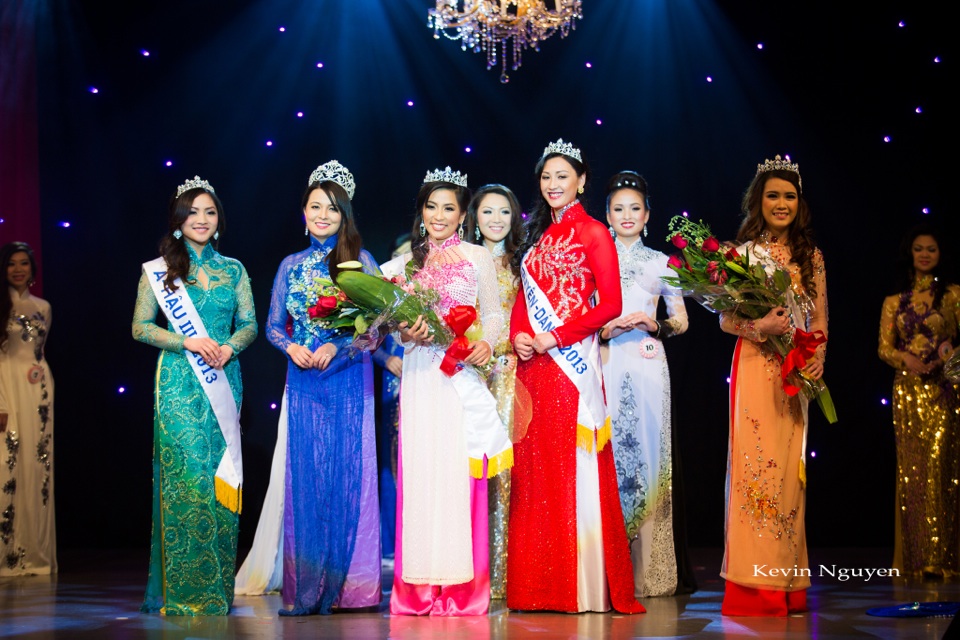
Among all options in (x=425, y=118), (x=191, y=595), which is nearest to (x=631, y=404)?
(x=191, y=595)

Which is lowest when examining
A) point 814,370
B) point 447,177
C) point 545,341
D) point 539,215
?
point 814,370

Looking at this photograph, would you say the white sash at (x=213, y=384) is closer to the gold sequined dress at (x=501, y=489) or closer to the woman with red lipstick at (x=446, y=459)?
the woman with red lipstick at (x=446, y=459)

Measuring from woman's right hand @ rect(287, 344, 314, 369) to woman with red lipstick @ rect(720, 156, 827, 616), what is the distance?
4.88ft

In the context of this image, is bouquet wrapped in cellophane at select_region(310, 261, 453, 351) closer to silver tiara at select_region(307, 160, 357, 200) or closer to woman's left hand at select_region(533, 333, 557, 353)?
woman's left hand at select_region(533, 333, 557, 353)

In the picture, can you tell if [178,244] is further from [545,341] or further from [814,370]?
[814,370]

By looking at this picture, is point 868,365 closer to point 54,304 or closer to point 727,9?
point 727,9

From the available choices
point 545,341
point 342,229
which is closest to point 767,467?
point 545,341

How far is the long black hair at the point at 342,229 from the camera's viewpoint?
420 centimetres

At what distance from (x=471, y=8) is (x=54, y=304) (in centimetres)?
291

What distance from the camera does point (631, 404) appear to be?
15.9 feet

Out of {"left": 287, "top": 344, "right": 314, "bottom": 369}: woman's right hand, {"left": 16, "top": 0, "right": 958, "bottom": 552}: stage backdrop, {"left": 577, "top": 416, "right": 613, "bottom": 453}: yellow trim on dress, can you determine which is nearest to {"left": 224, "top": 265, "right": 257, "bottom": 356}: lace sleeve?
{"left": 287, "top": 344, "right": 314, "bottom": 369}: woman's right hand

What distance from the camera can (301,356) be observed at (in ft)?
13.4

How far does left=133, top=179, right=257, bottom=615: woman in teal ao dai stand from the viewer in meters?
4.09

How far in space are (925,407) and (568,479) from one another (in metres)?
2.33
